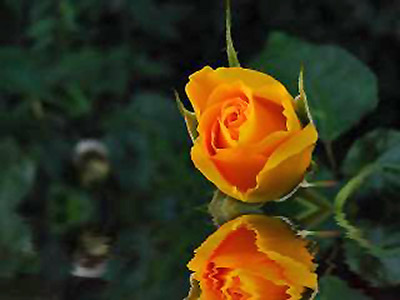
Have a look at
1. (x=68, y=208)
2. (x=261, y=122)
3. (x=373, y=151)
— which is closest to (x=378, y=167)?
(x=373, y=151)

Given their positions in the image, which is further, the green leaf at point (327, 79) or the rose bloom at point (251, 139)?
the green leaf at point (327, 79)

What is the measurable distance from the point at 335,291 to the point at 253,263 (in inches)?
2.6

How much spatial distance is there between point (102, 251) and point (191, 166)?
0.33 m

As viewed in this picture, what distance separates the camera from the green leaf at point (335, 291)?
593mm

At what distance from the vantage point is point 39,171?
1083 mm

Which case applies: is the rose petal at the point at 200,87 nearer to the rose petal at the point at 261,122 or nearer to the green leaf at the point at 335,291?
the rose petal at the point at 261,122

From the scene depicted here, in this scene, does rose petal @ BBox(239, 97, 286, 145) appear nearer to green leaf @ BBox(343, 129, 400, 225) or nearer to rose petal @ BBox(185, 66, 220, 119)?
rose petal @ BBox(185, 66, 220, 119)

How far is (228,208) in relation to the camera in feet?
2.49

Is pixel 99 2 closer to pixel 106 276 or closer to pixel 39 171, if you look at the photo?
pixel 39 171

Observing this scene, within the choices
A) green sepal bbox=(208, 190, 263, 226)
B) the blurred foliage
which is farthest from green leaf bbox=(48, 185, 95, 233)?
green sepal bbox=(208, 190, 263, 226)

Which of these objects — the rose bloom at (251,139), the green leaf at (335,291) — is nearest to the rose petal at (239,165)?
the rose bloom at (251,139)

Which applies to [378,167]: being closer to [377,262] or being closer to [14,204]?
[377,262]

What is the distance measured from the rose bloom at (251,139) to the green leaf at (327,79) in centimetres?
20

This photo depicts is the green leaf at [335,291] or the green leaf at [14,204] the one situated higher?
the green leaf at [14,204]
